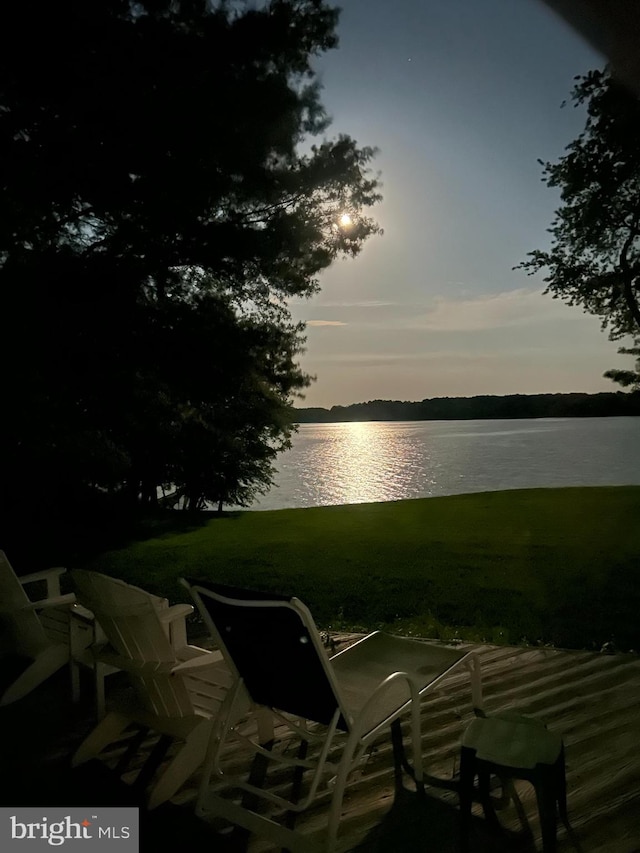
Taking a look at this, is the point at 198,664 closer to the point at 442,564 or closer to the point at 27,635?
the point at 27,635

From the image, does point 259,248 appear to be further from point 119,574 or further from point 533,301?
point 533,301

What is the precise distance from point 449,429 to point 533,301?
841 inches

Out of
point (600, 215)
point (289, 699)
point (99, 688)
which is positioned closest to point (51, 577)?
point (99, 688)

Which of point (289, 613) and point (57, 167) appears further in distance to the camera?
point (57, 167)

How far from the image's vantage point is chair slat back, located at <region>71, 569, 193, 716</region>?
8.77 ft

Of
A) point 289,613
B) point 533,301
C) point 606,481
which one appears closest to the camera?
point 289,613

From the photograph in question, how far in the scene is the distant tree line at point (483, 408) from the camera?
595 inches

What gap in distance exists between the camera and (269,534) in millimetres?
11445

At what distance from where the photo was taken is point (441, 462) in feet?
76.9

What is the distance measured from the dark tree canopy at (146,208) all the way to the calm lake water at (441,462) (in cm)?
790

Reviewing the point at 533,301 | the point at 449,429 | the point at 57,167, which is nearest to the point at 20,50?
the point at 57,167

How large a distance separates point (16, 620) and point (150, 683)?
1332 millimetres

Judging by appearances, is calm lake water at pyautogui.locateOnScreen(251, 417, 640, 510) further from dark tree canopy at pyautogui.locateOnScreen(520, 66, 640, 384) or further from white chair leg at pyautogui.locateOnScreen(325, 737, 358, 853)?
white chair leg at pyautogui.locateOnScreen(325, 737, 358, 853)

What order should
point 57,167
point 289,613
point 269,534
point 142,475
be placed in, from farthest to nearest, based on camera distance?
1. point 142,475
2. point 269,534
3. point 57,167
4. point 289,613
